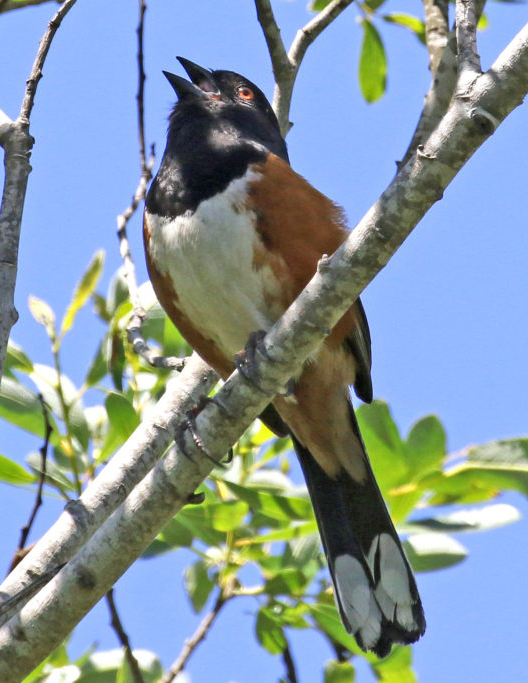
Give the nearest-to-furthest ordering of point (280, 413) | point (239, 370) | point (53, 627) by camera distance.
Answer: point (53, 627) < point (239, 370) < point (280, 413)

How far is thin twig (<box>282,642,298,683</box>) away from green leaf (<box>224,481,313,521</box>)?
0.46 metres

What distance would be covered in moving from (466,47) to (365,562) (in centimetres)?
200

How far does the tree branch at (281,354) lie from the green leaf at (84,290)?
3.59 ft

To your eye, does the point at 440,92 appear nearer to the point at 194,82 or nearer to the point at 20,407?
the point at 194,82

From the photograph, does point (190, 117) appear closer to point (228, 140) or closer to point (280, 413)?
point (228, 140)

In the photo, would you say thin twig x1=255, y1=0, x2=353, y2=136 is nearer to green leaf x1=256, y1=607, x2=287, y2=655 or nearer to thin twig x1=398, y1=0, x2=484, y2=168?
thin twig x1=398, y1=0, x2=484, y2=168

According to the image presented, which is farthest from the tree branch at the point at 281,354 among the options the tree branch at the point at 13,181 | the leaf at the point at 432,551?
the leaf at the point at 432,551

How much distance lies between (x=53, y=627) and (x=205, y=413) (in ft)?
2.30

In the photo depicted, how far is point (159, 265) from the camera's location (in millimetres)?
3777

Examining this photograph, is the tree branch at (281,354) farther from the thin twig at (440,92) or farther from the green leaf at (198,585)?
the thin twig at (440,92)

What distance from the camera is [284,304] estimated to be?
358 cm

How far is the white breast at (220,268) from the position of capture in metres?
3.54

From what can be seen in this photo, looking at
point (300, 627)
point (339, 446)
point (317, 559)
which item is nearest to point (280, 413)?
point (339, 446)

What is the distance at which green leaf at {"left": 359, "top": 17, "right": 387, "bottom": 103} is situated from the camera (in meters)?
4.85
